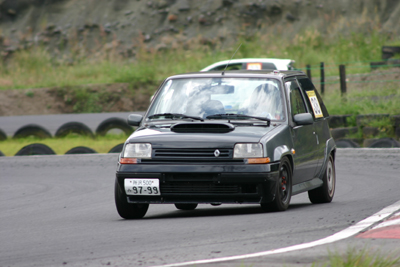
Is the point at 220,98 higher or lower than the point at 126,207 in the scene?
higher

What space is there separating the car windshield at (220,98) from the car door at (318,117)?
101 centimetres

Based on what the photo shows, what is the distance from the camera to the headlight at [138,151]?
7465mm

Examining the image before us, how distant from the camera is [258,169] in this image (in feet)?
23.8

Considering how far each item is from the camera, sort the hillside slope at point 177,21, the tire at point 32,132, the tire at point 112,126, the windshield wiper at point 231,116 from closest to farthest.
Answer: the windshield wiper at point 231,116
the tire at point 112,126
the tire at point 32,132
the hillside slope at point 177,21

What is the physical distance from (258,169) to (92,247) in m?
1.99

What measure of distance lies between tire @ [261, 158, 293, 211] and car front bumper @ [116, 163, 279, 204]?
15 cm

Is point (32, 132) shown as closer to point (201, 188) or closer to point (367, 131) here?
point (367, 131)

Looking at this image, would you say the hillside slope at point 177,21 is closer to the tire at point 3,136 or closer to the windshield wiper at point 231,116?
the tire at point 3,136

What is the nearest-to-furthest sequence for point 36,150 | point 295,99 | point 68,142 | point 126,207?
1. point 126,207
2. point 295,99
3. point 36,150
4. point 68,142

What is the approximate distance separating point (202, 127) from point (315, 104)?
234 centimetres

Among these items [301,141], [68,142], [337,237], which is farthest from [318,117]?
[68,142]

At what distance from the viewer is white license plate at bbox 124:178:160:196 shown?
7.36m

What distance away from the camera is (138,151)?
24.6 ft

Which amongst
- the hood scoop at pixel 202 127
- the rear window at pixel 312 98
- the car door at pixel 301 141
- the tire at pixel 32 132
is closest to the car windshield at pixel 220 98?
the car door at pixel 301 141
